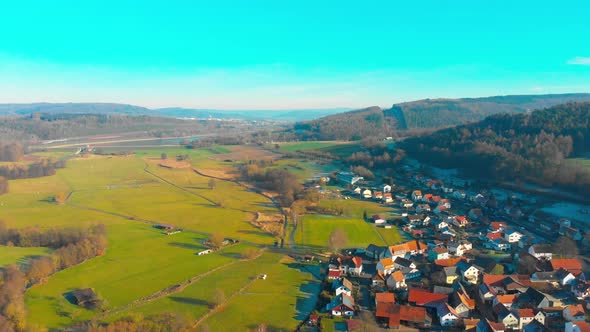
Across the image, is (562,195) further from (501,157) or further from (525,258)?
(525,258)

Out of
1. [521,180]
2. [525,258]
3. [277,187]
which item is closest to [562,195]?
[521,180]

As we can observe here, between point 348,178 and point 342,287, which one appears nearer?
point 342,287

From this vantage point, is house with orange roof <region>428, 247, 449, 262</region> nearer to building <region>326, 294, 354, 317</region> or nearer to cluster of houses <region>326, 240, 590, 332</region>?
cluster of houses <region>326, 240, 590, 332</region>

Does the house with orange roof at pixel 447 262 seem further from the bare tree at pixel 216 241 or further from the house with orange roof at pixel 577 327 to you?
the bare tree at pixel 216 241

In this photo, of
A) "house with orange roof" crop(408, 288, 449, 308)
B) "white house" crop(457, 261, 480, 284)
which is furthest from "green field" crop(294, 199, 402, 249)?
"house with orange roof" crop(408, 288, 449, 308)

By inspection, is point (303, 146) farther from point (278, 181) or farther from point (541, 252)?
point (541, 252)

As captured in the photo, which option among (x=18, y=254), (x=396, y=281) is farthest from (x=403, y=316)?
(x=18, y=254)
